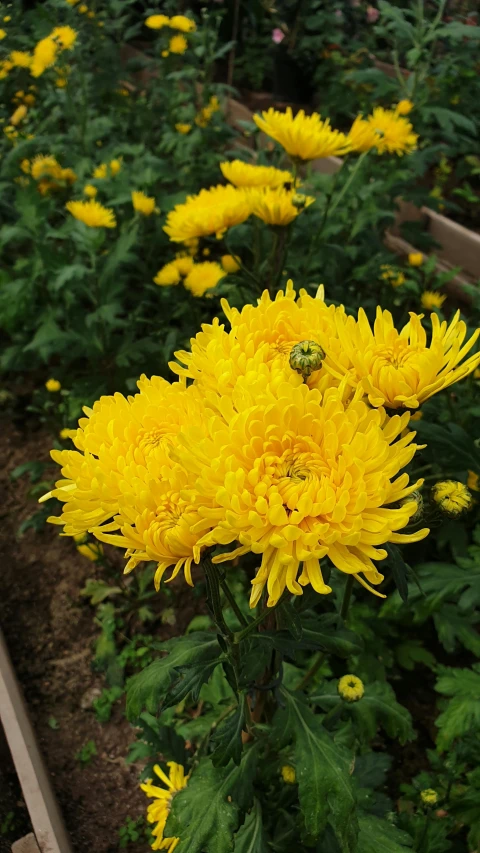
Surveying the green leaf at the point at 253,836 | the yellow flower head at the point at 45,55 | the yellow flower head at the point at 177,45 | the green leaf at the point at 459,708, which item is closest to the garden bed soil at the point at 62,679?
the green leaf at the point at 253,836

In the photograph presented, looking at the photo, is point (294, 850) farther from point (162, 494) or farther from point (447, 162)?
point (447, 162)

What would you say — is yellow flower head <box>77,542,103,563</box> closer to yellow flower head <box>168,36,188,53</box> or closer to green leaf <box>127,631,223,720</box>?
green leaf <box>127,631,223,720</box>

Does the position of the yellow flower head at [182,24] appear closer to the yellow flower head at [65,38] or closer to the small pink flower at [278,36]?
the yellow flower head at [65,38]

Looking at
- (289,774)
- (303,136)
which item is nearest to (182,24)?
(303,136)

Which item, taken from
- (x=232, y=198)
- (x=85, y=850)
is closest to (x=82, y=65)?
(x=232, y=198)

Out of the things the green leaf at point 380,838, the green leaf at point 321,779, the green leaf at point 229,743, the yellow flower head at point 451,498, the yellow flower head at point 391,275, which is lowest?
the green leaf at point 380,838

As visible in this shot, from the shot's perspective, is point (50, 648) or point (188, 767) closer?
point (188, 767)
